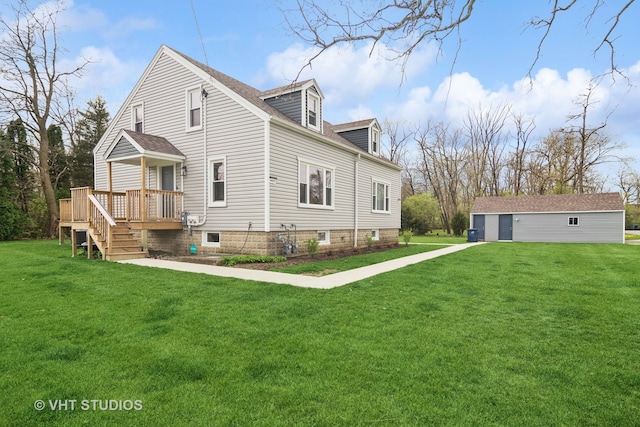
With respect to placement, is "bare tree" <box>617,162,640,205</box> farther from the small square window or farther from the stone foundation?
the small square window

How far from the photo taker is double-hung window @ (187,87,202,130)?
12164 millimetres

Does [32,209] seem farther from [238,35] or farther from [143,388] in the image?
[143,388]

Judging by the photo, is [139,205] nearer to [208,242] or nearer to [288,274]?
[208,242]

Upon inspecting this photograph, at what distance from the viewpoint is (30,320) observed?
14.8ft

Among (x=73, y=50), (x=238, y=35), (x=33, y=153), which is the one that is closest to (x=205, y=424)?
(x=238, y=35)

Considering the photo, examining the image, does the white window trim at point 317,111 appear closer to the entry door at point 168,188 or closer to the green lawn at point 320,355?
the entry door at point 168,188

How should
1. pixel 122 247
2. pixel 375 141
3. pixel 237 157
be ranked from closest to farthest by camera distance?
pixel 122 247 → pixel 237 157 → pixel 375 141

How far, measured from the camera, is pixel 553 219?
24.2 metres

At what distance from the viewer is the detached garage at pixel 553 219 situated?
2270 cm

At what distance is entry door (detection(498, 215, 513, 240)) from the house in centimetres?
1676

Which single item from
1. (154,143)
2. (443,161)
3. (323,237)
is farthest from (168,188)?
(443,161)

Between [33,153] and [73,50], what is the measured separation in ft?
24.8

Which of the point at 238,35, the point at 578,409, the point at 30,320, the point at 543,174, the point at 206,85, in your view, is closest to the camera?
the point at 578,409

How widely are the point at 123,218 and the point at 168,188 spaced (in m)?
1.93
